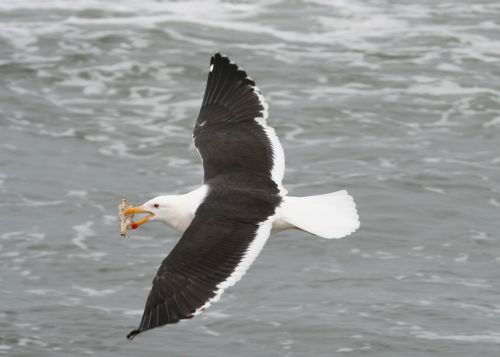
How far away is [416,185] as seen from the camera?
9.67 metres

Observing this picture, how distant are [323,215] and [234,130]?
3.53ft

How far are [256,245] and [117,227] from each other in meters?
3.25

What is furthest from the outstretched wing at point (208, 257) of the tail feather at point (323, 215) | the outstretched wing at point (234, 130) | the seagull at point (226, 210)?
the outstretched wing at point (234, 130)

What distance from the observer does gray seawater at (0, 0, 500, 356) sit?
290 inches

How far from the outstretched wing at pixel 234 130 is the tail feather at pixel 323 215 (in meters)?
0.31

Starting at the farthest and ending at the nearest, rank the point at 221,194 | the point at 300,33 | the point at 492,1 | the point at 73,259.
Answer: the point at 492,1 → the point at 300,33 → the point at 73,259 → the point at 221,194

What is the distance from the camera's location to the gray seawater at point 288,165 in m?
7.38

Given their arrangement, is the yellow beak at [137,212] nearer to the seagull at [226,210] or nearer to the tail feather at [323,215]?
the seagull at [226,210]

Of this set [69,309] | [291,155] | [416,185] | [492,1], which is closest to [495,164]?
[416,185]

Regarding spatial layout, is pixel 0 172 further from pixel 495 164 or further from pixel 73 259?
pixel 495 164

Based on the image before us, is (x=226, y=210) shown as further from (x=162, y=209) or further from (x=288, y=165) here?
(x=288, y=165)

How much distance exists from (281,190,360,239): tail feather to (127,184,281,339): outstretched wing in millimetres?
116

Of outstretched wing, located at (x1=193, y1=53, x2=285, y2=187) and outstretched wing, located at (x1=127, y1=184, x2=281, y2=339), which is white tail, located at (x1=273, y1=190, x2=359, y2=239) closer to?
outstretched wing, located at (x1=127, y1=184, x2=281, y2=339)

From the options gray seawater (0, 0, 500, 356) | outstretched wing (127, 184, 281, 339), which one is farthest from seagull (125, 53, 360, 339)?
gray seawater (0, 0, 500, 356)
